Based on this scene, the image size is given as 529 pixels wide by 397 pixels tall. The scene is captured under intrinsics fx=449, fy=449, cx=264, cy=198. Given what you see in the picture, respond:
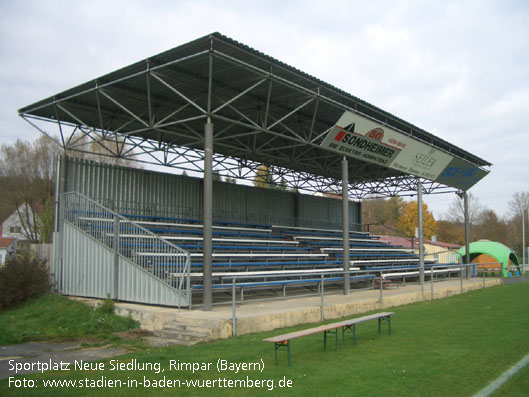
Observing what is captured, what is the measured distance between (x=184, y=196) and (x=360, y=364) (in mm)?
13123

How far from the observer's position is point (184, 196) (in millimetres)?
18531

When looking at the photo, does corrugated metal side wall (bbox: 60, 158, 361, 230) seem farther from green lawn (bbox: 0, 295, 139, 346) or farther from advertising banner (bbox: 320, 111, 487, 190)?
advertising banner (bbox: 320, 111, 487, 190)

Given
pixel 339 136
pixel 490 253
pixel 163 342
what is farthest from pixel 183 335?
pixel 490 253

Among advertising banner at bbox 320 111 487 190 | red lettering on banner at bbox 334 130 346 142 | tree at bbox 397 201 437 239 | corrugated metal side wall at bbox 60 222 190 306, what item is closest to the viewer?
corrugated metal side wall at bbox 60 222 190 306

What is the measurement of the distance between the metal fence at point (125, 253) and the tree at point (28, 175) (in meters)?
20.3

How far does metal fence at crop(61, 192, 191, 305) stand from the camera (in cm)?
1104

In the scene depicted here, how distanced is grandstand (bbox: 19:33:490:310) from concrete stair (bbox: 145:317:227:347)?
120cm

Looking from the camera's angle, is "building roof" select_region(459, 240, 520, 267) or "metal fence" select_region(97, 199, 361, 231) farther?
"building roof" select_region(459, 240, 520, 267)

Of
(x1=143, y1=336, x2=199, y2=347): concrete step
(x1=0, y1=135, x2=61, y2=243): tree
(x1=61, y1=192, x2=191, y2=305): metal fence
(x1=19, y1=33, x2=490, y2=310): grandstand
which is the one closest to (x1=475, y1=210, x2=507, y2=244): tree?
(x1=19, y1=33, x2=490, y2=310): grandstand

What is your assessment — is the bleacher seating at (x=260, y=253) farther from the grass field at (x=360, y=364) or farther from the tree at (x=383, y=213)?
the tree at (x=383, y=213)

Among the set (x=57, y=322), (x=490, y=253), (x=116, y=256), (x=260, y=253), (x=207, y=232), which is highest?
(x=207, y=232)

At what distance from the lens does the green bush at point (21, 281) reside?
12758 mm

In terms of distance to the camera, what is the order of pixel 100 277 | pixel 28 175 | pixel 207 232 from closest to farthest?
pixel 207 232
pixel 100 277
pixel 28 175

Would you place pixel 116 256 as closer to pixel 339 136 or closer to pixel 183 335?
pixel 183 335
